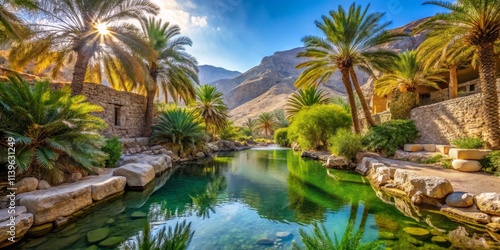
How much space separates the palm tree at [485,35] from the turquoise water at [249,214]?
503cm

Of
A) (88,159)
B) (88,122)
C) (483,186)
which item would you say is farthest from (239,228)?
(483,186)

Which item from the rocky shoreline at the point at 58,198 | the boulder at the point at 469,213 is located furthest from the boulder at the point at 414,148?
the rocky shoreline at the point at 58,198

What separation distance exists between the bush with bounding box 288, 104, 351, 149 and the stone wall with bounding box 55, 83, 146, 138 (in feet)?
38.0

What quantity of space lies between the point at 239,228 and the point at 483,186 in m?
6.42

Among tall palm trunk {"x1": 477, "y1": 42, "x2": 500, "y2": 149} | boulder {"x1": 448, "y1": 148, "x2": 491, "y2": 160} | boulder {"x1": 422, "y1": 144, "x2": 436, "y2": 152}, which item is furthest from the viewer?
boulder {"x1": 422, "y1": 144, "x2": 436, "y2": 152}

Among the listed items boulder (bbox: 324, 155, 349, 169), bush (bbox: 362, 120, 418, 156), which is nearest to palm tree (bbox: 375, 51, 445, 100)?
bush (bbox: 362, 120, 418, 156)

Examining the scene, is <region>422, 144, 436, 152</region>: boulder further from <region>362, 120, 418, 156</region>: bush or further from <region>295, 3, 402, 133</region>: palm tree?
<region>295, 3, 402, 133</region>: palm tree

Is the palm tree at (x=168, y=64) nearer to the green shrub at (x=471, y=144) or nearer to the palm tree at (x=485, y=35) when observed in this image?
the palm tree at (x=485, y=35)

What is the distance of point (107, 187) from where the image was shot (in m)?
6.00

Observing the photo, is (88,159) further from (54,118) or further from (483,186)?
(483,186)

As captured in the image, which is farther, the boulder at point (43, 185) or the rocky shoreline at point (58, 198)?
the boulder at point (43, 185)

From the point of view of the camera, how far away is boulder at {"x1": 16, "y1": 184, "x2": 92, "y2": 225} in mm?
4191

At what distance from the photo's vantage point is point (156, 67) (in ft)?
48.0

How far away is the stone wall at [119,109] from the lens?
1167 cm
